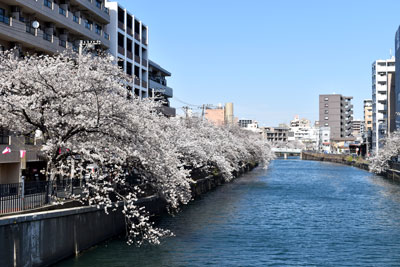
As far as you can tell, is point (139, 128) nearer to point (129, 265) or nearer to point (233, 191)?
point (129, 265)

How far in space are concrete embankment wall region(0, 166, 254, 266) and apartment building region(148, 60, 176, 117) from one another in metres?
43.3

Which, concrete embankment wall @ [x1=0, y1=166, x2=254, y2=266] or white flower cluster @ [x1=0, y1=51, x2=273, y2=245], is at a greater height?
white flower cluster @ [x1=0, y1=51, x2=273, y2=245]

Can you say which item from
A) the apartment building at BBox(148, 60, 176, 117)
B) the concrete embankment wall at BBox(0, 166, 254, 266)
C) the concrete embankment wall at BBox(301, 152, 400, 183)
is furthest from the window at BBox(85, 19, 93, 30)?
the concrete embankment wall at BBox(301, 152, 400, 183)

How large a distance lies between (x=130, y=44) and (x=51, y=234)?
44884 millimetres

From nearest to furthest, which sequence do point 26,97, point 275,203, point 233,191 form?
point 26,97 → point 275,203 → point 233,191

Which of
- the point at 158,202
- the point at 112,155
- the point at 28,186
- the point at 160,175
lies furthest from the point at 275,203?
the point at 28,186

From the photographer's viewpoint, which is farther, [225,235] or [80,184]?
[225,235]

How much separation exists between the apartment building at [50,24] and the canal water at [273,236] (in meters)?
17.6

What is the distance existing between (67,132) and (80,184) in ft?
11.5

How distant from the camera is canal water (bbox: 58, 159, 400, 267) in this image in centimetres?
2378

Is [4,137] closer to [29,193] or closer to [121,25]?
[29,193]

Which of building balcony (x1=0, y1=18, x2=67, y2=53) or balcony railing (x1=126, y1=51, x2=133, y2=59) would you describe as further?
balcony railing (x1=126, y1=51, x2=133, y2=59)

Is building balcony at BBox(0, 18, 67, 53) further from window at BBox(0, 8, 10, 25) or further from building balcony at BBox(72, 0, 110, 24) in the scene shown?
building balcony at BBox(72, 0, 110, 24)

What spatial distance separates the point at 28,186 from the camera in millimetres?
21469
